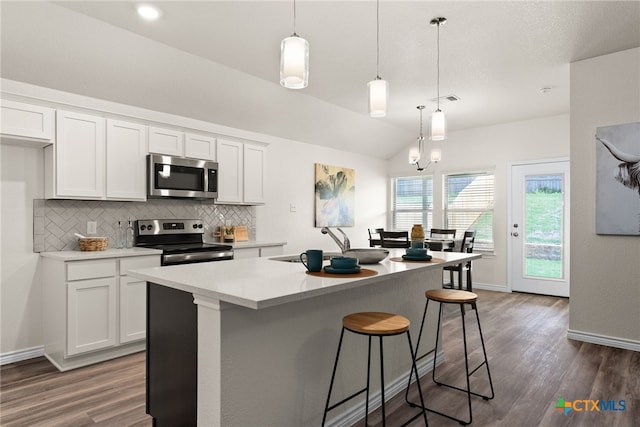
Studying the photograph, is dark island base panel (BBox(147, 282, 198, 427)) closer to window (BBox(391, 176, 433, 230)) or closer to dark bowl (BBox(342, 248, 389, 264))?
dark bowl (BBox(342, 248, 389, 264))

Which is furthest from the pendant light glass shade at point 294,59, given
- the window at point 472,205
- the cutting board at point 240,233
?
the window at point 472,205

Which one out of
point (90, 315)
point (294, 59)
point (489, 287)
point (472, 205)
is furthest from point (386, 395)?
point (472, 205)

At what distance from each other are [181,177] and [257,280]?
2.57m

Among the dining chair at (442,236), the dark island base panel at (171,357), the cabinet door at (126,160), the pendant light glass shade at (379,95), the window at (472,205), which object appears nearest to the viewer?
the dark island base panel at (171,357)

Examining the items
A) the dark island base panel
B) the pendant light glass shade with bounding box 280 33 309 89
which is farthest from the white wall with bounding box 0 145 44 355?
the pendant light glass shade with bounding box 280 33 309 89

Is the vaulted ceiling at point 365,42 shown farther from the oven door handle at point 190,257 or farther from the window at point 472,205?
the window at point 472,205

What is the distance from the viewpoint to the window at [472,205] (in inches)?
246

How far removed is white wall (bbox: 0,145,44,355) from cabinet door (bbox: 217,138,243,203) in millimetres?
1657

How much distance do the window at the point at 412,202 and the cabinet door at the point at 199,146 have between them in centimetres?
410

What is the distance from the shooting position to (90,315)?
3092mm

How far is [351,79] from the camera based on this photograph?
419cm

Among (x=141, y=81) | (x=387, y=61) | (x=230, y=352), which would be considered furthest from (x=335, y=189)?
(x=230, y=352)

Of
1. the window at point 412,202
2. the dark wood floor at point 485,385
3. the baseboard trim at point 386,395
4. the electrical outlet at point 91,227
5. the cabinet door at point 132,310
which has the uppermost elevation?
the window at point 412,202

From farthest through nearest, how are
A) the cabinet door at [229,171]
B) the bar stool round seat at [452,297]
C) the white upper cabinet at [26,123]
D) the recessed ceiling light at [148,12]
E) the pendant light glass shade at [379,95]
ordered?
the cabinet door at [229,171] → the white upper cabinet at [26,123] → the recessed ceiling light at [148,12] → the bar stool round seat at [452,297] → the pendant light glass shade at [379,95]
